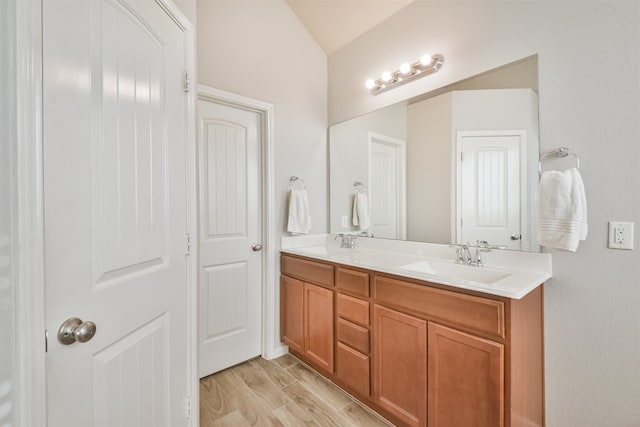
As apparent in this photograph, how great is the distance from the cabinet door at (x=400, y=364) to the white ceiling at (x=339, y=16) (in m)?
2.09

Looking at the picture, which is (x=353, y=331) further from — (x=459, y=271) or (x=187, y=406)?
(x=187, y=406)

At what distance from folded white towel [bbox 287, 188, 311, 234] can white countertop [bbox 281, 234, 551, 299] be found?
14 cm

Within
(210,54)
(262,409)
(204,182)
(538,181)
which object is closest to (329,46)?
(210,54)

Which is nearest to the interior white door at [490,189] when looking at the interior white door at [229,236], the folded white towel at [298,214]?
the folded white towel at [298,214]

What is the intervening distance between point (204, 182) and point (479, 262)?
6.06 feet

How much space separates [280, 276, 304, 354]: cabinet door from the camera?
221 centimetres

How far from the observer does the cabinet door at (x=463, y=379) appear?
3.93ft

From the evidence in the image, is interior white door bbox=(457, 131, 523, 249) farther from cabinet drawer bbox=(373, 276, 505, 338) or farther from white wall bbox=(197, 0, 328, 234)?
white wall bbox=(197, 0, 328, 234)

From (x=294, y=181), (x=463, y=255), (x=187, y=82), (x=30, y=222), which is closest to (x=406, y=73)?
(x=294, y=181)

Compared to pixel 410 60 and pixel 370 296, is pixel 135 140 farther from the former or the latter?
pixel 410 60

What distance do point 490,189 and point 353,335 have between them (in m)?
1.19

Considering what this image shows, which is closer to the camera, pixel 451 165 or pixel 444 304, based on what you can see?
pixel 444 304

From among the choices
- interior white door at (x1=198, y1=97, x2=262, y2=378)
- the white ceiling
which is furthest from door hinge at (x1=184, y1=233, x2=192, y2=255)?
the white ceiling

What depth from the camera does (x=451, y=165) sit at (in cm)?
186
